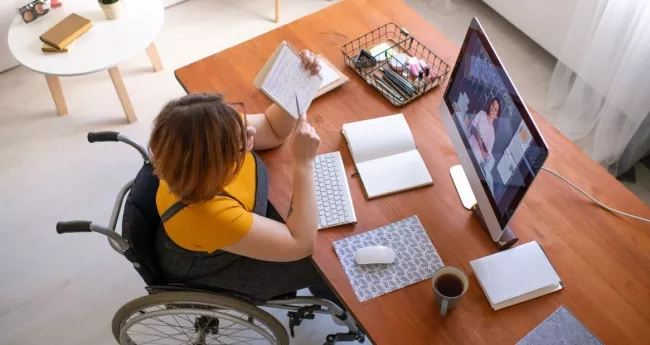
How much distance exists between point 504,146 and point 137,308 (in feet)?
3.36

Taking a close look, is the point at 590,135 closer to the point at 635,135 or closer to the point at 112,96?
the point at 635,135

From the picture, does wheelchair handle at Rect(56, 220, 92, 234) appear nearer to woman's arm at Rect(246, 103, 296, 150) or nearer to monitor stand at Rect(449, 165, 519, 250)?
woman's arm at Rect(246, 103, 296, 150)

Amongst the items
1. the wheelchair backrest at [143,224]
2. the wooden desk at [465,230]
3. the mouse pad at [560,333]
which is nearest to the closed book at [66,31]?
the wooden desk at [465,230]

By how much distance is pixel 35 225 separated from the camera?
2406 millimetres

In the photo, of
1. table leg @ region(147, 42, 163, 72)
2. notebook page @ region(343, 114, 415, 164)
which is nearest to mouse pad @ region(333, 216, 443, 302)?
notebook page @ region(343, 114, 415, 164)

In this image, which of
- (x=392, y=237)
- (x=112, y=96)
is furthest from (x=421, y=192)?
(x=112, y=96)

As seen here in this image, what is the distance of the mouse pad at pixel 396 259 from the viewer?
1.41 metres

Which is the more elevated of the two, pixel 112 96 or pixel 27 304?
pixel 112 96

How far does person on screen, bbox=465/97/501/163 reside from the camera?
1.32m

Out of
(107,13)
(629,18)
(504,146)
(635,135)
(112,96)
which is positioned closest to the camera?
(504,146)

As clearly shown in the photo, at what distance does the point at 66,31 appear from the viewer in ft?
8.07

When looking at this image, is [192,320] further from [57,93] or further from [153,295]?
[57,93]

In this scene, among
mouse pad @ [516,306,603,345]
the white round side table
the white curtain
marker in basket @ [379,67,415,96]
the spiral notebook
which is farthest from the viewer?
the white round side table

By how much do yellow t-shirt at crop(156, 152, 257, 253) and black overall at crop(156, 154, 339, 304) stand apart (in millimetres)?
84
